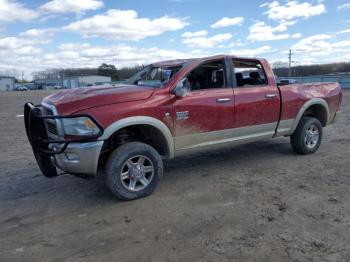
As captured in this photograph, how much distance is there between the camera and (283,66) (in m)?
73.8

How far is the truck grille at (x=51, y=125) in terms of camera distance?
16.0 ft

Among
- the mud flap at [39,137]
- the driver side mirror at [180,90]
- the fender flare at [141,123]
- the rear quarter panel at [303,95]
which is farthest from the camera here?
the rear quarter panel at [303,95]

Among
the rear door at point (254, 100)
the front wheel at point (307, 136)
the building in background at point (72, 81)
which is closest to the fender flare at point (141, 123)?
the rear door at point (254, 100)

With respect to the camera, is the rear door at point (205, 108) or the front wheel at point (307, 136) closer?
the rear door at point (205, 108)

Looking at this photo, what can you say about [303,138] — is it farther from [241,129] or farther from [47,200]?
[47,200]

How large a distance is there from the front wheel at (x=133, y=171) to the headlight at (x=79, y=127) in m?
0.44

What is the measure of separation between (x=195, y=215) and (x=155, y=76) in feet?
8.60

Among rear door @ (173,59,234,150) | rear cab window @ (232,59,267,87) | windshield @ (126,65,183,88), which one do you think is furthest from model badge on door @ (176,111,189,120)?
rear cab window @ (232,59,267,87)

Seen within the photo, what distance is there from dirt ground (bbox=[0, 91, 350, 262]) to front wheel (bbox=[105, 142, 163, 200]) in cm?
16

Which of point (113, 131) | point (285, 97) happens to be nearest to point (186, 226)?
point (113, 131)

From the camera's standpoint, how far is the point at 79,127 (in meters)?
4.72

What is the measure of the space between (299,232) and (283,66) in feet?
242

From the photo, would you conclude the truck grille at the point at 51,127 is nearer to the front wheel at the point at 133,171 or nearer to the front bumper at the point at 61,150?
the front bumper at the point at 61,150

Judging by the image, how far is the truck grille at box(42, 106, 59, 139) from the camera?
4.87 m
